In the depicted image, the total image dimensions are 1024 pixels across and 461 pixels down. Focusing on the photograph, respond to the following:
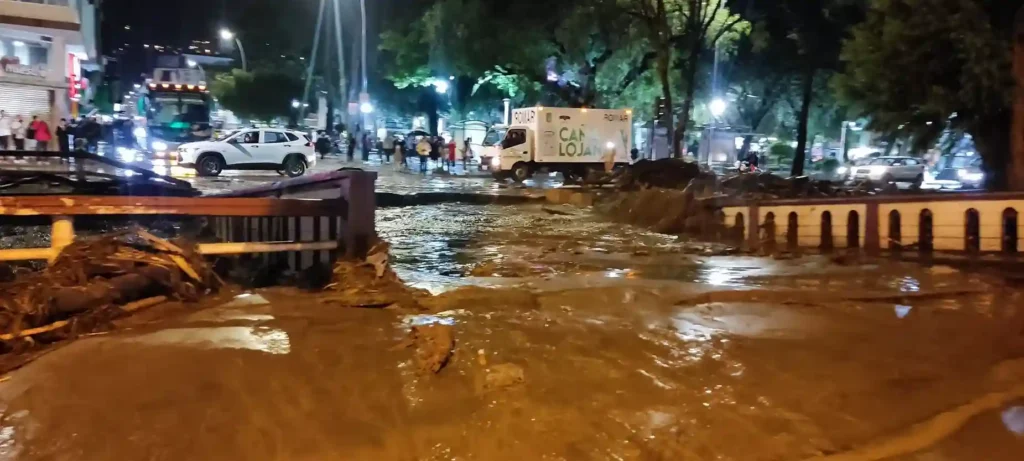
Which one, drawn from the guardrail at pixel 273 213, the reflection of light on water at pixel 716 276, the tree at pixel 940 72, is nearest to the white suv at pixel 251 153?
the tree at pixel 940 72

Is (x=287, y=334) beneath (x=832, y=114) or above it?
beneath

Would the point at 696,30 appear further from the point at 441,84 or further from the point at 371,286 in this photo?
the point at 371,286

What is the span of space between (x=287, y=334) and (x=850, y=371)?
379 centimetres

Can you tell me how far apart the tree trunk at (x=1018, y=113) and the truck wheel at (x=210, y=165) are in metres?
23.0

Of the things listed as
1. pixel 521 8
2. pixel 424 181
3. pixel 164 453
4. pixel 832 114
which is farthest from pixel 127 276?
pixel 832 114

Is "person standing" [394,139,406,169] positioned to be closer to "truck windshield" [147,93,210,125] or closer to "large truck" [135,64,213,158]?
"large truck" [135,64,213,158]

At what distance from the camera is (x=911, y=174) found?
3312 centimetres

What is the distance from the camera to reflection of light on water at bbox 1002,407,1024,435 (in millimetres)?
4844

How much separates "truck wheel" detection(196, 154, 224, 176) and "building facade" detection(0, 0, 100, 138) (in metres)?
7.26

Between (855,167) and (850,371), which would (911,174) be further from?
(850,371)

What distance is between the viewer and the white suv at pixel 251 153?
2775cm

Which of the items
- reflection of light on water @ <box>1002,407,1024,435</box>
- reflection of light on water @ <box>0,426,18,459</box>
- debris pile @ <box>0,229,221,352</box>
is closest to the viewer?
reflection of light on water @ <box>0,426,18,459</box>

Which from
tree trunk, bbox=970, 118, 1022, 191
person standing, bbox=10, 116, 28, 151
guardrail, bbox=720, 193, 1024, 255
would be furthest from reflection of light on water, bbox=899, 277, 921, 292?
person standing, bbox=10, 116, 28, 151

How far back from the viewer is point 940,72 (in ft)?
50.0
